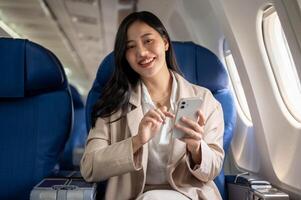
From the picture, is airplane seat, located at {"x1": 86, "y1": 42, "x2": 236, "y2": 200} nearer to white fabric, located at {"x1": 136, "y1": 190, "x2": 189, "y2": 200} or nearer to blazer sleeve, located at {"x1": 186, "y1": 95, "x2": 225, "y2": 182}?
blazer sleeve, located at {"x1": 186, "y1": 95, "x2": 225, "y2": 182}

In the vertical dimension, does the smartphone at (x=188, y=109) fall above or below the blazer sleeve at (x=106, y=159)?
above

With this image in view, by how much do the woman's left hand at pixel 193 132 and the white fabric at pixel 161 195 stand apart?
171 millimetres

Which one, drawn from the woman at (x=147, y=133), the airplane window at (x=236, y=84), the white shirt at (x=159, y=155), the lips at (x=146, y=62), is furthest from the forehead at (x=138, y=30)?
the airplane window at (x=236, y=84)

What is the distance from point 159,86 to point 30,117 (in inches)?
30.3

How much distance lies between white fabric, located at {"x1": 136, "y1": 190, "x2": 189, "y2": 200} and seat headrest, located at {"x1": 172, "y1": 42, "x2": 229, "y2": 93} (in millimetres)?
745

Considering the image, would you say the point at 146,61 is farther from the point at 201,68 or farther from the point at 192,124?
the point at 201,68

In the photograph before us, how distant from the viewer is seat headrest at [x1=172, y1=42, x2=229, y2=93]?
2.15m

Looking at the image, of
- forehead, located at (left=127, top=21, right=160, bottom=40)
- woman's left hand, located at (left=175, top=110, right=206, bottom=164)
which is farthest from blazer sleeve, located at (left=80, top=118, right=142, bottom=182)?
forehead, located at (left=127, top=21, right=160, bottom=40)

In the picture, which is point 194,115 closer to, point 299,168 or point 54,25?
point 299,168

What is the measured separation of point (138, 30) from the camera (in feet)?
5.68

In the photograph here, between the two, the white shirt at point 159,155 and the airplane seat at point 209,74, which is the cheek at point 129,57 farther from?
the airplane seat at point 209,74

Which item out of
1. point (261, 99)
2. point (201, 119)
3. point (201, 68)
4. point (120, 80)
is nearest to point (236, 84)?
point (261, 99)

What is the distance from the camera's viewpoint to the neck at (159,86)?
1824 millimetres

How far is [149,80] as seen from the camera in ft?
6.02
